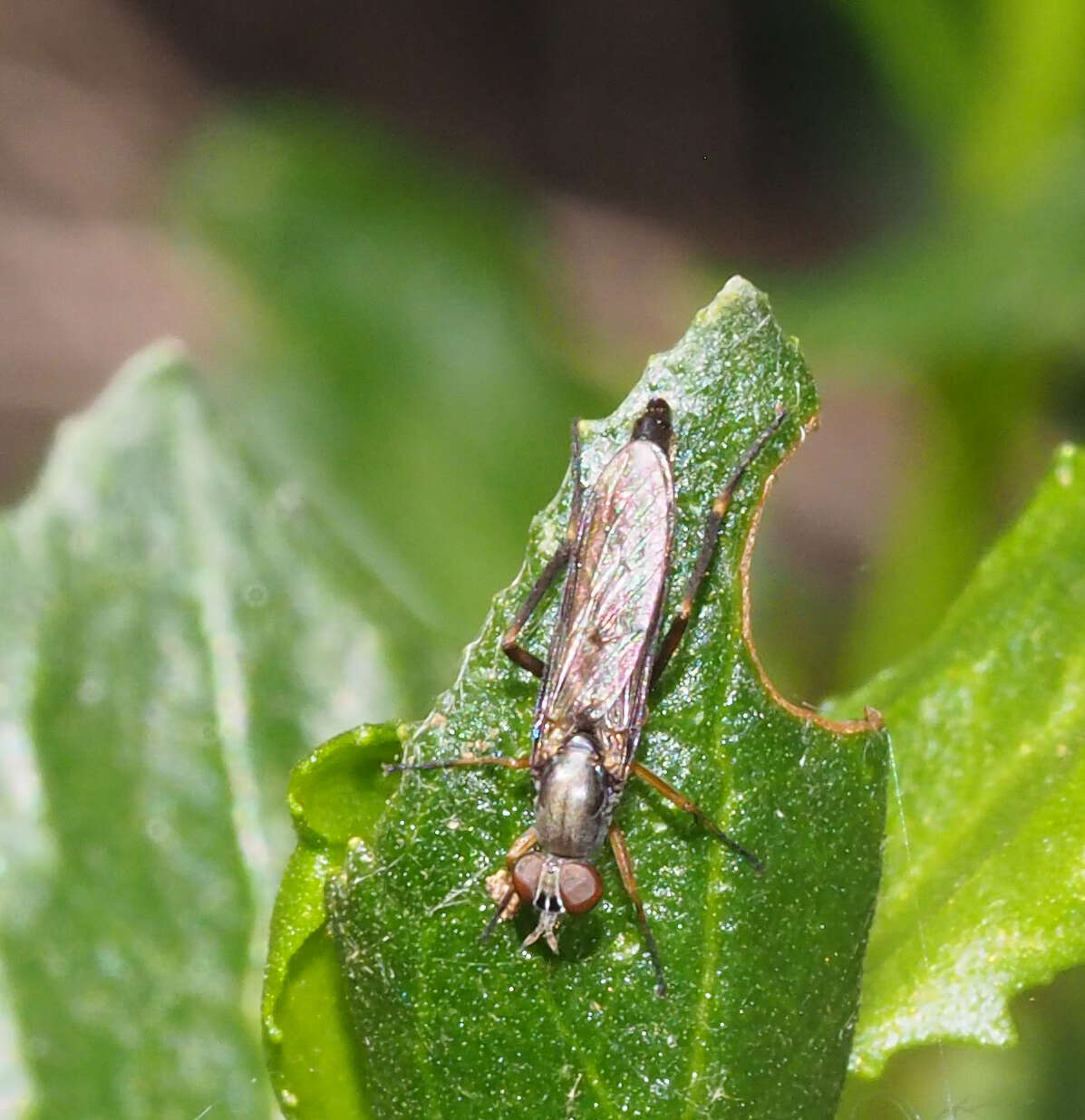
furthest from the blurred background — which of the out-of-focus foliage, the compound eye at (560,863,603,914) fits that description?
the compound eye at (560,863,603,914)

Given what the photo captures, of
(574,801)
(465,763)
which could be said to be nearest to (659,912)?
(465,763)

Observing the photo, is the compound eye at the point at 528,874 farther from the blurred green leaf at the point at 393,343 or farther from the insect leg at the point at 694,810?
the blurred green leaf at the point at 393,343

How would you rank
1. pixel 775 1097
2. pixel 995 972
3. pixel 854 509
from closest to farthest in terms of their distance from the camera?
pixel 775 1097 → pixel 995 972 → pixel 854 509

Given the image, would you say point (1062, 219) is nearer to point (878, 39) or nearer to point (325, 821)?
point (878, 39)

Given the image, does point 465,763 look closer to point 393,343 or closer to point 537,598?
point 537,598

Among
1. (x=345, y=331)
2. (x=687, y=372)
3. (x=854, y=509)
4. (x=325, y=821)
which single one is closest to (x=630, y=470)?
(x=687, y=372)

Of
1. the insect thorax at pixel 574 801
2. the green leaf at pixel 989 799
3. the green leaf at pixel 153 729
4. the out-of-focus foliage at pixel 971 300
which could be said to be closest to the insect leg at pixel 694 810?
the insect thorax at pixel 574 801
